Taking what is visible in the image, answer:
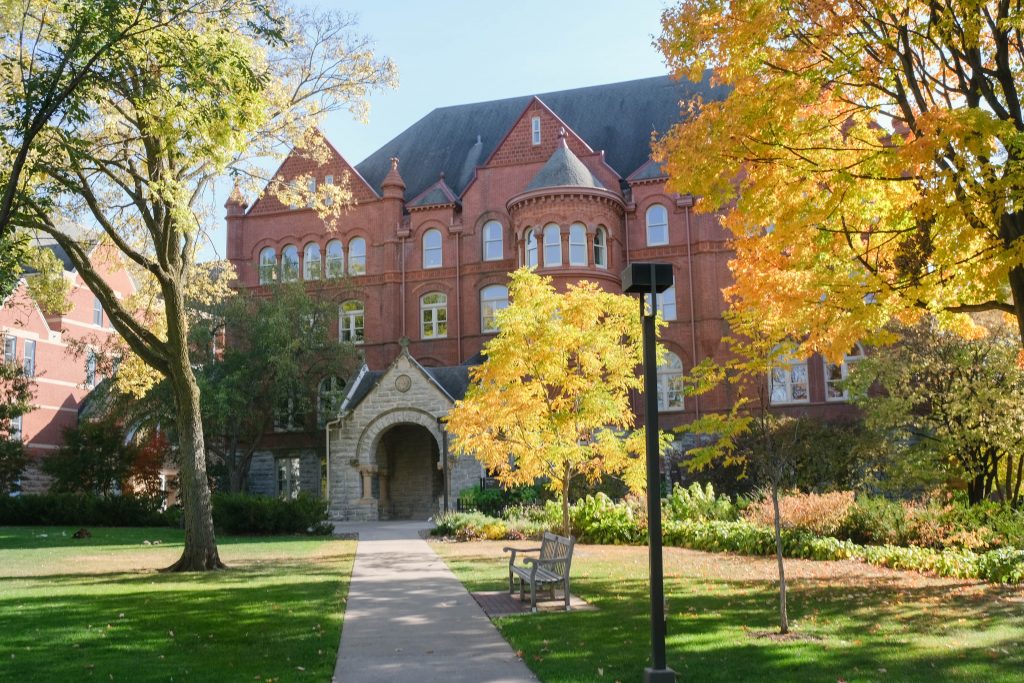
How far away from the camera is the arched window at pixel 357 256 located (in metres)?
39.9

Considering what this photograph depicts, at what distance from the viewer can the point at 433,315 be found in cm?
3888

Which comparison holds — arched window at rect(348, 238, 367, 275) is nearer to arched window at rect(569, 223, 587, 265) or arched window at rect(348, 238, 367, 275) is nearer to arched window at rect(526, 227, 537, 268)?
arched window at rect(526, 227, 537, 268)

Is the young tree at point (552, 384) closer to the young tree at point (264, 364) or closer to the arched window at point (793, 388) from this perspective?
the young tree at point (264, 364)

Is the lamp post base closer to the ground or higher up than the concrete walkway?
higher up

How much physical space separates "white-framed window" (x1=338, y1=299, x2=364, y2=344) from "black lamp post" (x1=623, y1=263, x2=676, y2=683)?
33.3 metres

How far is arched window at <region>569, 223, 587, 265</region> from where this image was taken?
34.7 meters

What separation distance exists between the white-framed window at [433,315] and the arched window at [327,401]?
4.55 metres

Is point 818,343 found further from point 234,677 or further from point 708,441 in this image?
point 708,441

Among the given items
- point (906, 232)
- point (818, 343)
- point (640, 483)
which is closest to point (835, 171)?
point (906, 232)

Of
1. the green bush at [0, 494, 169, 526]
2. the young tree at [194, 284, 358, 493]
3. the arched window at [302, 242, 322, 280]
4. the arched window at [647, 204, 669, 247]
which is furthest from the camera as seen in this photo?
the arched window at [302, 242, 322, 280]

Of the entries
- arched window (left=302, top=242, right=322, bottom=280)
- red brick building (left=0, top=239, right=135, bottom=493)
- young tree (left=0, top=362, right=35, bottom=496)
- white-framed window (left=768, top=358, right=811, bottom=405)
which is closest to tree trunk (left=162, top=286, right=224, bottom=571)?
young tree (left=0, top=362, right=35, bottom=496)

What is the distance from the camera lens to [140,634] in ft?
30.8

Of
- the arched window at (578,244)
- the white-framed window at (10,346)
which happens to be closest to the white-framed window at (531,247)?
the arched window at (578,244)

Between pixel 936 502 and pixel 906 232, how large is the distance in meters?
8.31
